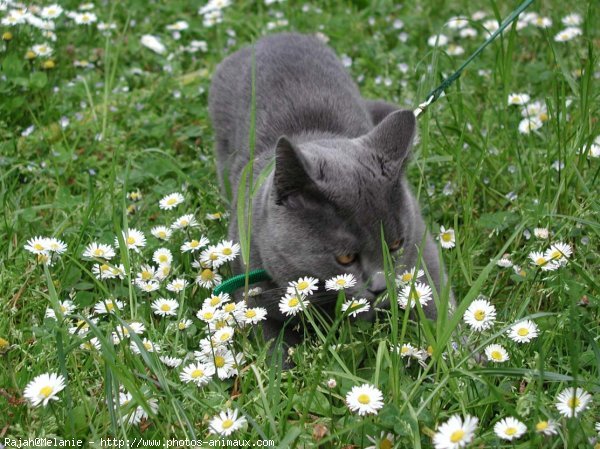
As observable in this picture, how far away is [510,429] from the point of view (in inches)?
74.2

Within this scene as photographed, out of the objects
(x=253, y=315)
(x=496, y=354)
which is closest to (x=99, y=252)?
(x=253, y=315)

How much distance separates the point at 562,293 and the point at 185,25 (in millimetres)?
2873

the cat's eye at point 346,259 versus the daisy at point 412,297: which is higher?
the cat's eye at point 346,259

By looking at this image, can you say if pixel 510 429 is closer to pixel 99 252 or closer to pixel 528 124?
pixel 99 252

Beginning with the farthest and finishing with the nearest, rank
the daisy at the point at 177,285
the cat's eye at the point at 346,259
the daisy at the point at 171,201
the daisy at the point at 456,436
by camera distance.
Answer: the daisy at the point at 171,201
the daisy at the point at 177,285
the cat's eye at the point at 346,259
the daisy at the point at 456,436

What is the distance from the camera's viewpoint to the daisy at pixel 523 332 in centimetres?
222

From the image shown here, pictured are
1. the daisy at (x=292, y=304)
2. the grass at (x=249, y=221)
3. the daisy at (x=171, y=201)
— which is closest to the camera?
the grass at (x=249, y=221)

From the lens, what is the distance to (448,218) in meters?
3.21

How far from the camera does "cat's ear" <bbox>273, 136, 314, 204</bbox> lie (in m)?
2.32

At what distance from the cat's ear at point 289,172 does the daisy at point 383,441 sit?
74 cm

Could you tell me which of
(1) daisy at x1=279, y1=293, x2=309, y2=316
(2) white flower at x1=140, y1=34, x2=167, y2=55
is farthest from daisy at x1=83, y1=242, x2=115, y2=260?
(2) white flower at x1=140, y1=34, x2=167, y2=55

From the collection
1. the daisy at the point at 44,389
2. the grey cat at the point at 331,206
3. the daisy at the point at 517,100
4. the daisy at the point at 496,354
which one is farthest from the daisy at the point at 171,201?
the daisy at the point at 517,100

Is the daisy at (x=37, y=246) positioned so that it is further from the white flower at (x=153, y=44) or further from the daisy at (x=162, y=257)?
the white flower at (x=153, y=44)

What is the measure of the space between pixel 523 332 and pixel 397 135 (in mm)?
702
